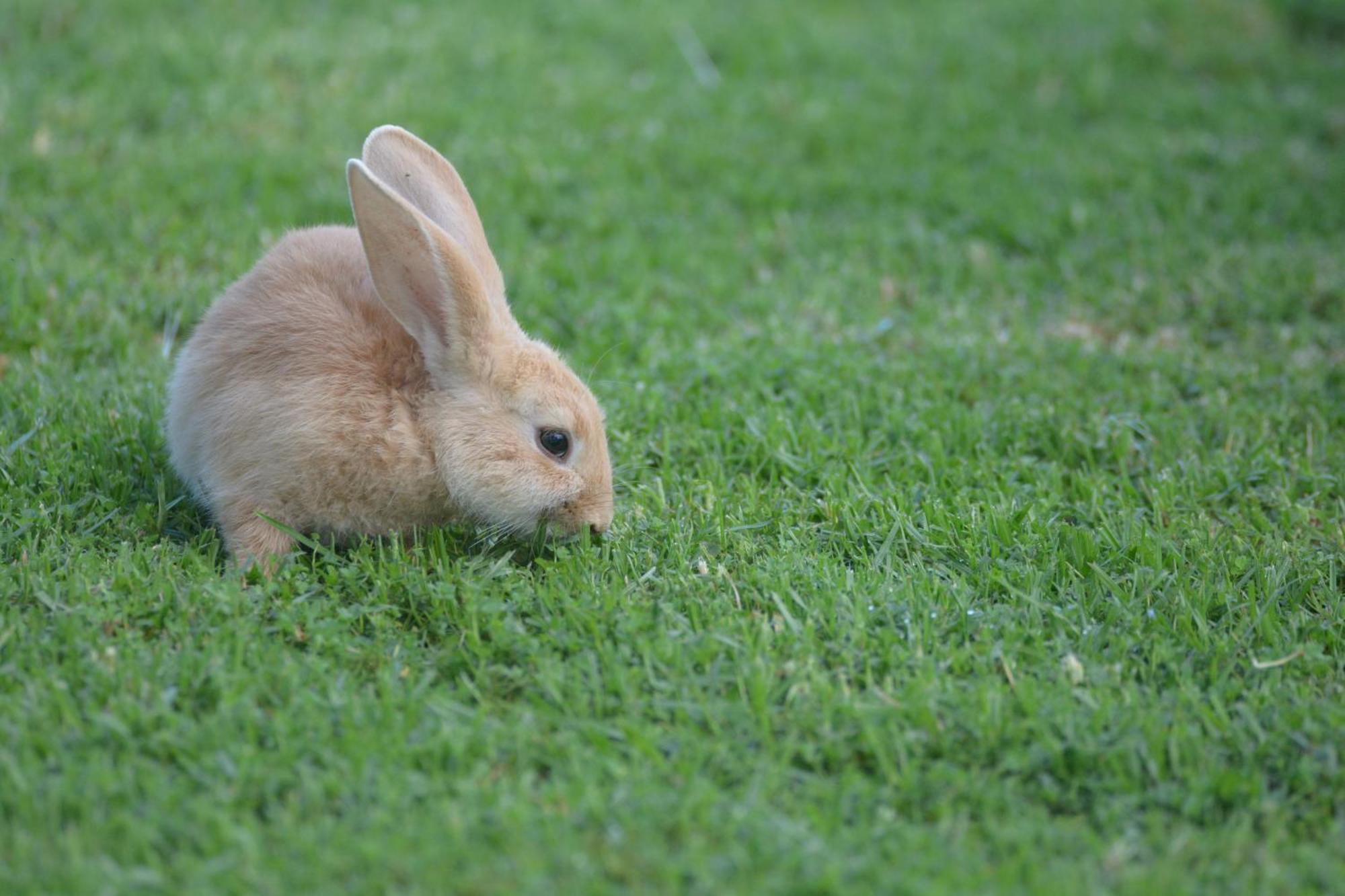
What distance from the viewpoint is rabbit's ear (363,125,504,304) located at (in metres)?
3.83

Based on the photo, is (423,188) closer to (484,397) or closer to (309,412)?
(484,397)

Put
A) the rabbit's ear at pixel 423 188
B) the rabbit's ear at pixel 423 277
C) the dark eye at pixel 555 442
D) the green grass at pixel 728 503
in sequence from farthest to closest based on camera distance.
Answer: the rabbit's ear at pixel 423 188 → the dark eye at pixel 555 442 → the rabbit's ear at pixel 423 277 → the green grass at pixel 728 503

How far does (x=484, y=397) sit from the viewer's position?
3.51 meters

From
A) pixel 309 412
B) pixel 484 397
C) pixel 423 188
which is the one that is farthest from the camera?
pixel 423 188

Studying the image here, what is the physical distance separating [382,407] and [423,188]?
80cm

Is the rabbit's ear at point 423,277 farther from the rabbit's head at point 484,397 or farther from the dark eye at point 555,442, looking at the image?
the dark eye at point 555,442

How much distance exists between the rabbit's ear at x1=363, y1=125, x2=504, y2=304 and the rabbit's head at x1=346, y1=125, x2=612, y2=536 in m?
0.22

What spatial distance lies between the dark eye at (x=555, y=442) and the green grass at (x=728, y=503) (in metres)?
0.28

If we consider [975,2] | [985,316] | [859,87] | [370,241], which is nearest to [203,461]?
[370,241]

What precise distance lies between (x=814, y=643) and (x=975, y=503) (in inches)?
39.3

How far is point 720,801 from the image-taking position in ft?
8.75

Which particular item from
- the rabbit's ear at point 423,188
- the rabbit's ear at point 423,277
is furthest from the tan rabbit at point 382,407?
the rabbit's ear at point 423,188

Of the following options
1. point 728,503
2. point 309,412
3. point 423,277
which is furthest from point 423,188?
point 728,503

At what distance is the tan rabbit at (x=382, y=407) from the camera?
336 cm
